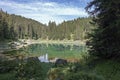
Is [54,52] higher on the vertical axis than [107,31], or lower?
lower

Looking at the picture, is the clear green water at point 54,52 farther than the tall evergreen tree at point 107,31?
Yes

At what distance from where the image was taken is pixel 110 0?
18.8 meters

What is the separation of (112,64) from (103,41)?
1819mm

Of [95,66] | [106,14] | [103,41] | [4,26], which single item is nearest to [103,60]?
[95,66]

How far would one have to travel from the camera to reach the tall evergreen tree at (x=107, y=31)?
61.3 ft

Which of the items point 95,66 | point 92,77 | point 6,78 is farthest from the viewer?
point 6,78

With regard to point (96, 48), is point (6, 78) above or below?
below

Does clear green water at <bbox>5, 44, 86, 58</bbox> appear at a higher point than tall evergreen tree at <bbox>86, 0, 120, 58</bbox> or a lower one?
lower

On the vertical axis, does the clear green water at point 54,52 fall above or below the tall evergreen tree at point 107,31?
below

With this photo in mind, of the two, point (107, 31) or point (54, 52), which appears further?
point (54, 52)

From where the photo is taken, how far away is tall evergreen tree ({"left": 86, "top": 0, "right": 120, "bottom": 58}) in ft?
61.3

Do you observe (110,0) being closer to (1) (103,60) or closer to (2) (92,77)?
(1) (103,60)

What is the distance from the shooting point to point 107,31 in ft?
63.3

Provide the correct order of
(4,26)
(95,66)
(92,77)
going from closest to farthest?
1. (92,77)
2. (95,66)
3. (4,26)
